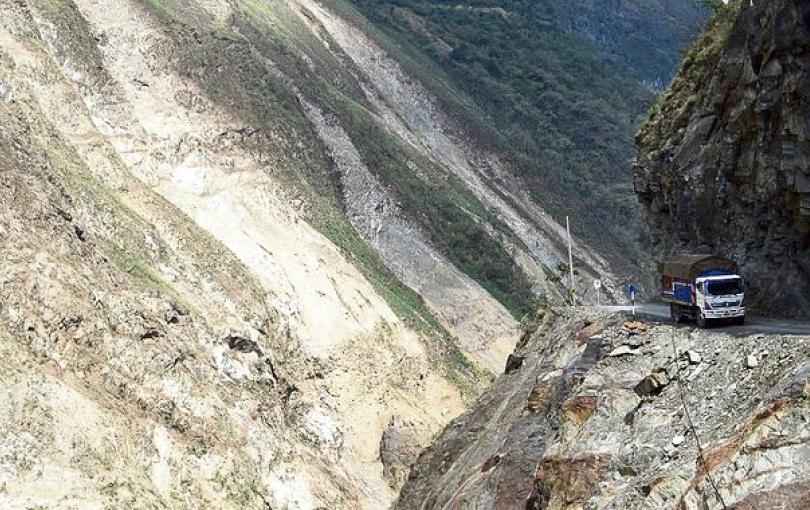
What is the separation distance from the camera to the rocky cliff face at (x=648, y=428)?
48.7 ft

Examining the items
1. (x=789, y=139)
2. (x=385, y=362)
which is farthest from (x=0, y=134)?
(x=789, y=139)

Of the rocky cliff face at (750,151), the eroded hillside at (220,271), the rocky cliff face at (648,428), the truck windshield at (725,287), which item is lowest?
the eroded hillside at (220,271)

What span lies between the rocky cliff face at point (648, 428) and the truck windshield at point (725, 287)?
1730 mm

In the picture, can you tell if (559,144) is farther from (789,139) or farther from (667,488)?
(667,488)

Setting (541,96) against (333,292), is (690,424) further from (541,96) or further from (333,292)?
(541,96)

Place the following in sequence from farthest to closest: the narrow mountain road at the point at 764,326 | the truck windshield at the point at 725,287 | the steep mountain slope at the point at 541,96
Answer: the steep mountain slope at the point at 541,96, the truck windshield at the point at 725,287, the narrow mountain road at the point at 764,326

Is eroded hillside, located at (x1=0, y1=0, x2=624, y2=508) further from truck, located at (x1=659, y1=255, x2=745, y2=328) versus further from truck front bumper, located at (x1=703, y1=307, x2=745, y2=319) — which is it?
truck front bumper, located at (x1=703, y1=307, x2=745, y2=319)

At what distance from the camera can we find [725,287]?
74.3 ft

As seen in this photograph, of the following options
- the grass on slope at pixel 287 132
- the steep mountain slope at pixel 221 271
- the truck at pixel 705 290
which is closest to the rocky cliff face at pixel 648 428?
the truck at pixel 705 290

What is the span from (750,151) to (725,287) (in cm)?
494

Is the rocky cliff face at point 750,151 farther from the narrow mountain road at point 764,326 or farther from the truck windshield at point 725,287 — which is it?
the truck windshield at point 725,287

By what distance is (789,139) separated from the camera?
23.5 meters

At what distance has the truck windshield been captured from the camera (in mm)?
22484

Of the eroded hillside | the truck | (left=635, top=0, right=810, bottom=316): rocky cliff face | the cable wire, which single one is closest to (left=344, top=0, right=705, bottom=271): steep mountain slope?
the eroded hillside
